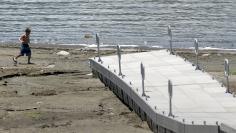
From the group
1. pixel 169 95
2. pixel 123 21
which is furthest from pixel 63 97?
pixel 123 21

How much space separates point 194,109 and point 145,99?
5.10 ft

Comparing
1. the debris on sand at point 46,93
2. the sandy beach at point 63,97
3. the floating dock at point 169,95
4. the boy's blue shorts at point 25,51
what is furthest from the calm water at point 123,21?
the debris on sand at point 46,93

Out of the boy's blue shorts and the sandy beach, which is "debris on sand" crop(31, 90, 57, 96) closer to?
the sandy beach

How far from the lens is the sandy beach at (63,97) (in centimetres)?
1950

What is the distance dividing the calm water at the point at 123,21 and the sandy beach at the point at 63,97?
5.31 m

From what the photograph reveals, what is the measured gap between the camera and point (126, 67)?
76.2ft

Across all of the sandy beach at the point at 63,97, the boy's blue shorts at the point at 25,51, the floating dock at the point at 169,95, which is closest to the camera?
the floating dock at the point at 169,95

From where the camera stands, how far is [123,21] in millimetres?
41469

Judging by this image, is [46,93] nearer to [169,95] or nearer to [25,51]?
[25,51]

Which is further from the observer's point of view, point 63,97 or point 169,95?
point 63,97

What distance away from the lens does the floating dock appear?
53.9ft

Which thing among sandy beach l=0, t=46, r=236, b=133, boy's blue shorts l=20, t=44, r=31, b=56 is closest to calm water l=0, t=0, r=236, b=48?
sandy beach l=0, t=46, r=236, b=133

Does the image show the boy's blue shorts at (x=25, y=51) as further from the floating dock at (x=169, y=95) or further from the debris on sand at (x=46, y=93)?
the debris on sand at (x=46, y=93)

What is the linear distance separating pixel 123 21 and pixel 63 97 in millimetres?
19075
